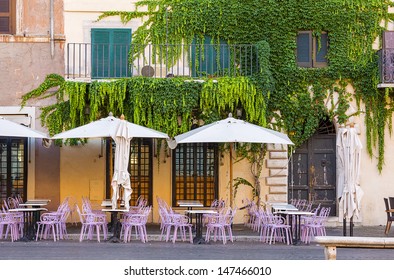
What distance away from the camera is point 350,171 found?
17.2 m

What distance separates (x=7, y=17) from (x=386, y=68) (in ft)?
34.3

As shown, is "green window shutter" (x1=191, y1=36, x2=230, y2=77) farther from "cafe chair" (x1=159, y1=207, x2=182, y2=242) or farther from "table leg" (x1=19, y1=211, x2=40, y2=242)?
"table leg" (x1=19, y1=211, x2=40, y2=242)

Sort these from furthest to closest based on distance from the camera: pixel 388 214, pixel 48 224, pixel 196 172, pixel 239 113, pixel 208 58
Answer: pixel 208 58, pixel 196 172, pixel 239 113, pixel 388 214, pixel 48 224

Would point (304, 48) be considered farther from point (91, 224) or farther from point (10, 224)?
point (10, 224)

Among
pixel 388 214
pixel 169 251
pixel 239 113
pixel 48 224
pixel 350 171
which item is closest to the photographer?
pixel 169 251

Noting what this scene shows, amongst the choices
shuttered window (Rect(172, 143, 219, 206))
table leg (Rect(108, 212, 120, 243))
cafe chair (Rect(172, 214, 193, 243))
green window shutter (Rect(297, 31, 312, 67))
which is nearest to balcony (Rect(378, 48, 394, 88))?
green window shutter (Rect(297, 31, 312, 67))

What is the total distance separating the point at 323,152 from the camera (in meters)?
21.4

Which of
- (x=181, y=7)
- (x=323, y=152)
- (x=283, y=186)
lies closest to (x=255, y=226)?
(x=283, y=186)

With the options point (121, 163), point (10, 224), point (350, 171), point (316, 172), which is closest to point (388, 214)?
point (350, 171)

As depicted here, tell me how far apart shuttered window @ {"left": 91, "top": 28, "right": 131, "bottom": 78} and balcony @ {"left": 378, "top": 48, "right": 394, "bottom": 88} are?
6925 mm

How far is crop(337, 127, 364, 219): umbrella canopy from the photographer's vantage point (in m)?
17.2

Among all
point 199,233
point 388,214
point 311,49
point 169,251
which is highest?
point 311,49

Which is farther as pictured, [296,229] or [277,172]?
[277,172]

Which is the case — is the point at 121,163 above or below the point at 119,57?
below
